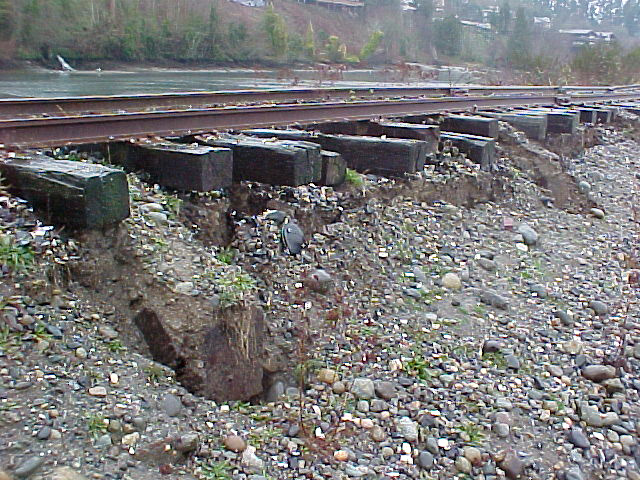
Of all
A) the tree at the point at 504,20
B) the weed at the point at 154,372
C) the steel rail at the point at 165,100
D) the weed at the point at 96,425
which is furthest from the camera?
the tree at the point at 504,20

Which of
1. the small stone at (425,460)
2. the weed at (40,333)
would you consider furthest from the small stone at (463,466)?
the weed at (40,333)

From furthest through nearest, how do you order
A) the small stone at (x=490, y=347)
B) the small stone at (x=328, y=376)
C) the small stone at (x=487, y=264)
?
the small stone at (x=487, y=264) → the small stone at (x=490, y=347) → the small stone at (x=328, y=376)

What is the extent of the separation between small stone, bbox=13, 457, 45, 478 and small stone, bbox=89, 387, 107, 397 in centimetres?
37

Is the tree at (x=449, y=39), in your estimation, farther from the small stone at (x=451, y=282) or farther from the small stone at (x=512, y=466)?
the small stone at (x=512, y=466)

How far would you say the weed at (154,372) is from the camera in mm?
2748

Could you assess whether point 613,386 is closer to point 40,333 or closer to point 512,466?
point 512,466

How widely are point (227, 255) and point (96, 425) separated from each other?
1.36 m

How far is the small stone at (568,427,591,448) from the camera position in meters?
3.13

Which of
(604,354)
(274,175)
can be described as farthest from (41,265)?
(604,354)

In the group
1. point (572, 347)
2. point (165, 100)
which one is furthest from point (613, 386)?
point (165, 100)

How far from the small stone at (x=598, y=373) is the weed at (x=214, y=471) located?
217 cm

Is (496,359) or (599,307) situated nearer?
(496,359)

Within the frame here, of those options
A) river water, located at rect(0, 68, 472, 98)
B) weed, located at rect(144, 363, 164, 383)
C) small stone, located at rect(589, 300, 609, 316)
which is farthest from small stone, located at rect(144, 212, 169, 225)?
river water, located at rect(0, 68, 472, 98)

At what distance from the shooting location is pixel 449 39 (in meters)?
66.3
